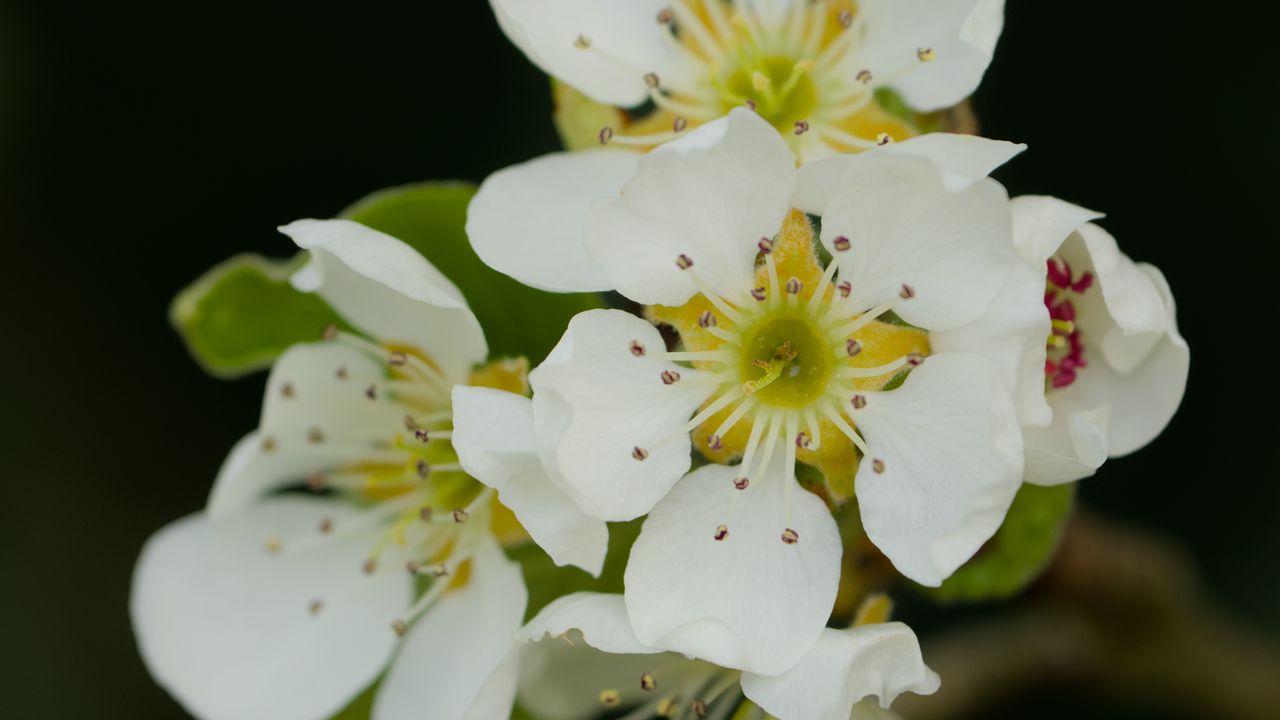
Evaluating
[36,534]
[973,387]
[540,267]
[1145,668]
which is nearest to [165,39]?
[36,534]

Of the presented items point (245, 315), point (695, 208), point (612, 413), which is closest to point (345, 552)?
point (245, 315)

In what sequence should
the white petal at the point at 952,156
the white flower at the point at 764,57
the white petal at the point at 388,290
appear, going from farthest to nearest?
the white flower at the point at 764,57
the white petal at the point at 388,290
the white petal at the point at 952,156

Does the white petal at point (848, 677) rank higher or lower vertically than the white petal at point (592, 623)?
lower

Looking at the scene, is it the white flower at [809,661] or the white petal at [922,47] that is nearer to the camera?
the white flower at [809,661]

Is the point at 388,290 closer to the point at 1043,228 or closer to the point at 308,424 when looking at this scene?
the point at 308,424

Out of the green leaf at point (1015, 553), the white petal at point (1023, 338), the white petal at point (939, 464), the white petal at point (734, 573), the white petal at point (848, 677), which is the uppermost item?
the white petal at point (1023, 338)

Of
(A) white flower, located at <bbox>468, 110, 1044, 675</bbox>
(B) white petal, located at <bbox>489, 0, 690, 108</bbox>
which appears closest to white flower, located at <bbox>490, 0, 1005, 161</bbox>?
(B) white petal, located at <bbox>489, 0, 690, 108</bbox>

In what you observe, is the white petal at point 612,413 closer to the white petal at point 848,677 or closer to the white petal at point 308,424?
the white petal at point 848,677

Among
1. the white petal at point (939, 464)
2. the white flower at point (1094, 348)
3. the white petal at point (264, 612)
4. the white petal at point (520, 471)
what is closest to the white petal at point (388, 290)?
the white petal at point (520, 471)

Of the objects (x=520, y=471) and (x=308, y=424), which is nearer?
(x=520, y=471)
